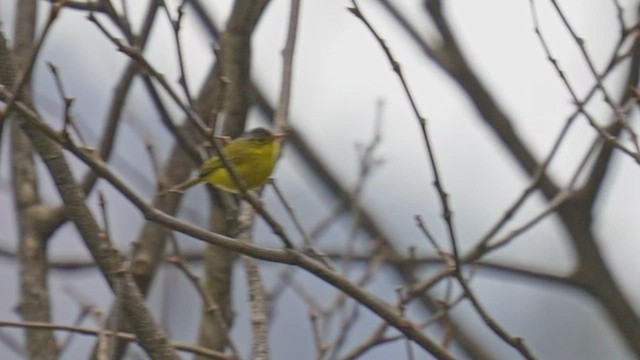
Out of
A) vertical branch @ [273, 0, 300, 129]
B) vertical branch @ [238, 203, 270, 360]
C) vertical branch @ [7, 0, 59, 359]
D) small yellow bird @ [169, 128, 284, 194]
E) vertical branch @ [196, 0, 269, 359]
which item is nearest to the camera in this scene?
vertical branch @ [238, 203, 270, 360]

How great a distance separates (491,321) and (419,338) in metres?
0.14

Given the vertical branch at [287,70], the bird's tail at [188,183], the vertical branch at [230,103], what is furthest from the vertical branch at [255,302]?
the bird's tail at [188,183]

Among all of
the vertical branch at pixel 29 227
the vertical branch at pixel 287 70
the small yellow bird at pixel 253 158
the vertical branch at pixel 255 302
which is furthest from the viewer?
the small yellow bird at pixel 253 158

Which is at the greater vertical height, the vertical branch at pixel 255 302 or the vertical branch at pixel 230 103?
the vertical branch at pixel 230 103

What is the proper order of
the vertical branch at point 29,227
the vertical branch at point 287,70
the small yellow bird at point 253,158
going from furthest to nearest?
the small yellow bird at point 253,158 → the vertical branch at point 29,227 → the vertical branch at point 287,70

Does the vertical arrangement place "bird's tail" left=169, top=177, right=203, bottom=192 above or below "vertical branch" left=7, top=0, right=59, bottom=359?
above

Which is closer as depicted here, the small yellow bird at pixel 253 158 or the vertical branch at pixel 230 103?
the vertical branch at pixel 230 103

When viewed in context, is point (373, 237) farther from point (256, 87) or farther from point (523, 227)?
point (523, 227)

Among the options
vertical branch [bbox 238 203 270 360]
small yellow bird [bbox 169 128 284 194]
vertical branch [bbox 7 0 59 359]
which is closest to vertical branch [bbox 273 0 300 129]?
vertical branch [bbox 238 203 270 360]

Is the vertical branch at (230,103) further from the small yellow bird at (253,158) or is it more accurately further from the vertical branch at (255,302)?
the vertical branch at (255,302)

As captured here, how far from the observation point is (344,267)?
3754 mm

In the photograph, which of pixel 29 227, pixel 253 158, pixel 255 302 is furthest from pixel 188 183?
pixel 255 302

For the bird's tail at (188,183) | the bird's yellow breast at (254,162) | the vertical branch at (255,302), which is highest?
the bird's yellow breast at (254,162)

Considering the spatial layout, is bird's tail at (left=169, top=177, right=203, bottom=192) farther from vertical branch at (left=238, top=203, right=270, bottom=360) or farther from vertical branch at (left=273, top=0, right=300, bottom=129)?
vertical branch at (left=238, top=203, right=270, bottom=360)
